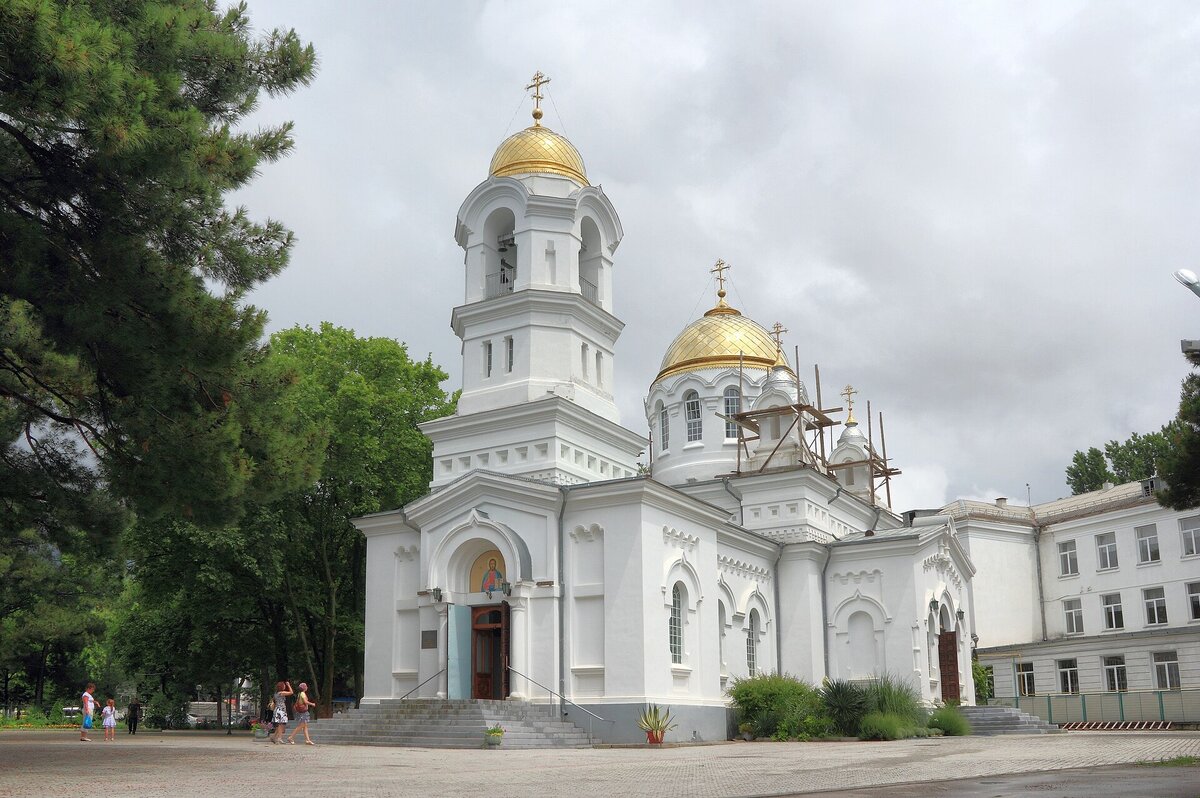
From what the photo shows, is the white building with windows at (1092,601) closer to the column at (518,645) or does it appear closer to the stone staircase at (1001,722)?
the stone staircase at (1001,722)

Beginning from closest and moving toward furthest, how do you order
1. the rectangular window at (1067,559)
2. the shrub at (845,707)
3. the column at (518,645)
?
1. the column at (518,645)
2. the shrub at (845,707)
3. the rectangular window at (1067,559)

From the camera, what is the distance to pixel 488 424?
26.8 metres

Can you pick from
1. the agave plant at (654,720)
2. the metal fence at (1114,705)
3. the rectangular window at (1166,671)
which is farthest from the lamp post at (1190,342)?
the rectangular window at (1166,671)

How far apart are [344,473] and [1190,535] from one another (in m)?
30.0

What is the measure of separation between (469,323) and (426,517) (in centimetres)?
520

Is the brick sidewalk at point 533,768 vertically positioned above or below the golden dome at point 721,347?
below

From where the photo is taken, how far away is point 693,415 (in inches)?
1547

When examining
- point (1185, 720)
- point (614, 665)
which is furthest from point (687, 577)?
point (1185, 720)

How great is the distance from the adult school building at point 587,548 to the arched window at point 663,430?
A: 3.84 m

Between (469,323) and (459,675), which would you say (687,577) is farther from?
(469,323)

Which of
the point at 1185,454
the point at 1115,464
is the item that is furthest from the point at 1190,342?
the point at 1115,464

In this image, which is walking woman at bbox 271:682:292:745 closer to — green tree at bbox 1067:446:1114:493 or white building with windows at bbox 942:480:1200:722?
white building with windows at bbox 942:480:1200:722

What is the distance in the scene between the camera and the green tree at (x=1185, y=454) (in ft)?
57.6

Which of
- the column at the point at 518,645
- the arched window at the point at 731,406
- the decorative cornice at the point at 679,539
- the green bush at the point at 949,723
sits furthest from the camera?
the arched window at the point at 731,406
